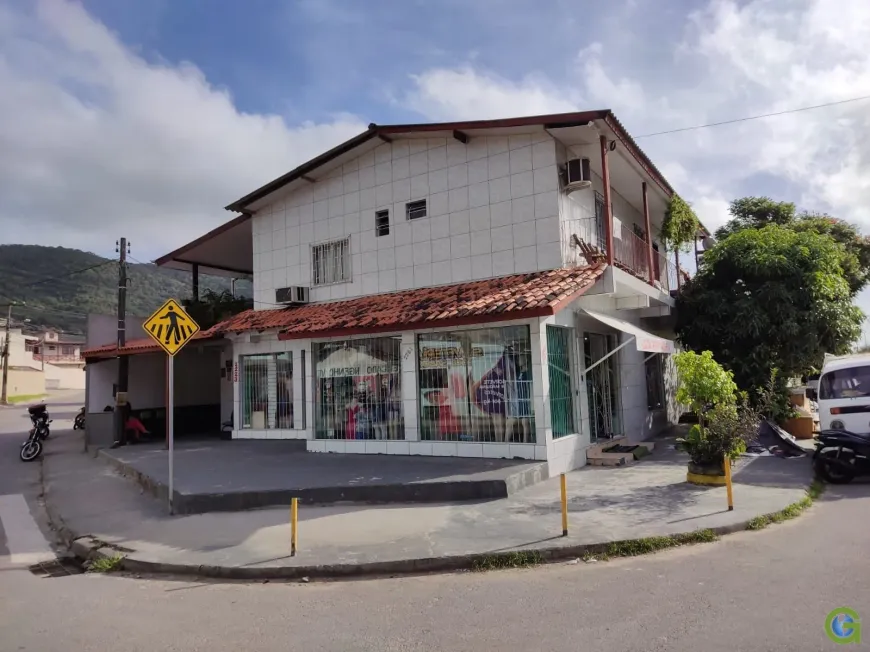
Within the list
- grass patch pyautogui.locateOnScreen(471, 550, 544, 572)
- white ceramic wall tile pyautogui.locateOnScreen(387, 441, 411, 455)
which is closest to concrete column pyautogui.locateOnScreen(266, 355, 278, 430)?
white ceramic wall tile pyautogui.locateOnScreen(387, 441, 411, 455)

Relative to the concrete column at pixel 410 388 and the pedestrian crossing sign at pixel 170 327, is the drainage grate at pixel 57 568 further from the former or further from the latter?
the concrete column at pixel 410 388

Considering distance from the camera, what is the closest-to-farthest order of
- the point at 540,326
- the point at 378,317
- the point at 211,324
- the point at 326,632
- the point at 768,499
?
the point at 326,632 → the point at 768,499 → the point at 540,326 → the point at 378,317 → the point at 211,324

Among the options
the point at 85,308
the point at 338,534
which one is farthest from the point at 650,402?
the point at 85,308

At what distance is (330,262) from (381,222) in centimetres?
196

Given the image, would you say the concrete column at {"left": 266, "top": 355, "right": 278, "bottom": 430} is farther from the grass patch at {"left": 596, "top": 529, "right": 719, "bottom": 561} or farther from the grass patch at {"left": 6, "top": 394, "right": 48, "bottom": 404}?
the grass patch at {"left": 6, "top": 394, "right": 48, "bottom": 404}

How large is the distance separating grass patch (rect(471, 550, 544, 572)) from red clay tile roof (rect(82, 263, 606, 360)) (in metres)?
4.39

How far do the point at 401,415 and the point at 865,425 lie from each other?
8.52m

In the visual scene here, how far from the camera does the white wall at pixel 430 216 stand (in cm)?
1242

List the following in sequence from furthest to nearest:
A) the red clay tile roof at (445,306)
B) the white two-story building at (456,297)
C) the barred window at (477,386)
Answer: the white two-story building at (456,297) < the barred window at (477,386) < the red clay tile roof at (445,306)

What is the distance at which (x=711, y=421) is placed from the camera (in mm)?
9508

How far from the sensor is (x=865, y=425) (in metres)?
10.3

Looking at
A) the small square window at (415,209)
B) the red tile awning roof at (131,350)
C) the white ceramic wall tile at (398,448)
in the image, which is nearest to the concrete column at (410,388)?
the white ceramic wall tile at (398,448)

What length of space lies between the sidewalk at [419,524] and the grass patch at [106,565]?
0.15m

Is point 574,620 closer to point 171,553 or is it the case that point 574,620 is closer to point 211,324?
point 171,553
